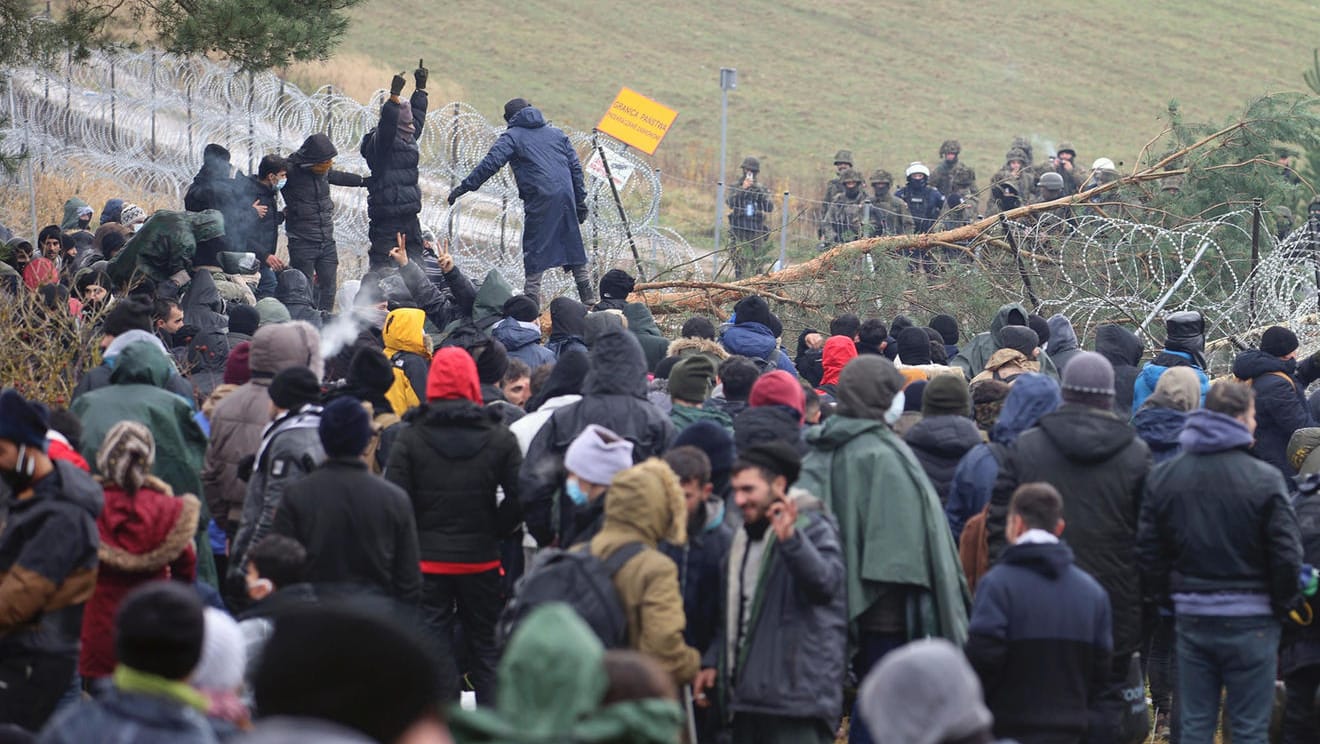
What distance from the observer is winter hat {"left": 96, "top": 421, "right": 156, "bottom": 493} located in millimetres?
5727

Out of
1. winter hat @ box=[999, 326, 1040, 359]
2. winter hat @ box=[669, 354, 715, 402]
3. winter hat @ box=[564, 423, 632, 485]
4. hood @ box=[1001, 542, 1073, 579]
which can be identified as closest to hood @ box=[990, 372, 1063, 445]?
winter hat @ box=[669, 354, 715, 402]

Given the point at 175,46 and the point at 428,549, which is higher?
the point at 175,46

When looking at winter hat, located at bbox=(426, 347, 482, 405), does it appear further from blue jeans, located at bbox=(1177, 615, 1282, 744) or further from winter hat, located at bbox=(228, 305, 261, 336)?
winter hat, located at bbox=(228, 305, 261, 336)

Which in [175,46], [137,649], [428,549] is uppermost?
[175,46]

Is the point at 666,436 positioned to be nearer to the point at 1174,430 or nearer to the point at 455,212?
the point at 1174,430

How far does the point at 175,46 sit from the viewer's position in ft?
36.6

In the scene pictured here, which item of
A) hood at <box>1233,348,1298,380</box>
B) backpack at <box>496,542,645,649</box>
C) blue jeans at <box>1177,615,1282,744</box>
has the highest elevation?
hood at <box>1233,348,1298,380</box>

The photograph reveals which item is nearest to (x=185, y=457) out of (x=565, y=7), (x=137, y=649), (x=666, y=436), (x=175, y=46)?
(x=666, y=436)

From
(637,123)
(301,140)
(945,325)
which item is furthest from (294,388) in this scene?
(301,140)

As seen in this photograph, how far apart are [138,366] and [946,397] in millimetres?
3228

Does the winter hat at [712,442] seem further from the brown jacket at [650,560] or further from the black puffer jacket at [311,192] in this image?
the black puffer jacket at [311,192]

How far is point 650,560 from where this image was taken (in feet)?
17.0

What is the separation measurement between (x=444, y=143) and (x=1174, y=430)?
8450mm

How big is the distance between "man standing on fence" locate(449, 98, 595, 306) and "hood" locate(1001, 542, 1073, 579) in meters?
7.63
